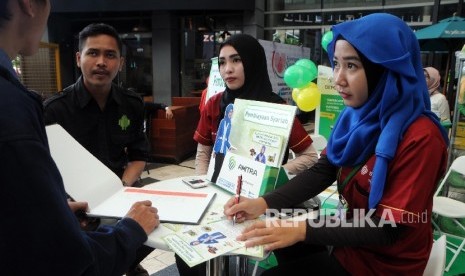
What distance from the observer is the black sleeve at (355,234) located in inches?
42.6

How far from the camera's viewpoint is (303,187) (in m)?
1.40

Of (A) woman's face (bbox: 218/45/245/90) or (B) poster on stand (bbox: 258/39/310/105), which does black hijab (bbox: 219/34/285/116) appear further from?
(B) poster on stand (bbox: 258/39/310/105)

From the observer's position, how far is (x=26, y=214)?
60 centimetres

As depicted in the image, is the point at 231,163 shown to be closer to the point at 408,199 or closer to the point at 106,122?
the point at 408,199

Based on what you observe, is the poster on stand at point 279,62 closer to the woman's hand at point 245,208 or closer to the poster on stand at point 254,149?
the poster on stand at point 254,149

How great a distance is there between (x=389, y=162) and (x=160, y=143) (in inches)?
184

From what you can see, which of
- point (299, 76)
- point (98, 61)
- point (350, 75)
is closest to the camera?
point (350, 75)

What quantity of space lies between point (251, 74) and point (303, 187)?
90cm

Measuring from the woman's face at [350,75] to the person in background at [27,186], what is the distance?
896mm

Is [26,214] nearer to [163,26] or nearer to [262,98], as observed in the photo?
[262,98]

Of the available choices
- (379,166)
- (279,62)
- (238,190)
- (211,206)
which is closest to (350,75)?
(379,166)

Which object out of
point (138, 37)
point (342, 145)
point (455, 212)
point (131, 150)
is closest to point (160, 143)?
point (131, 150)

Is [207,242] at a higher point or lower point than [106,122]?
lower

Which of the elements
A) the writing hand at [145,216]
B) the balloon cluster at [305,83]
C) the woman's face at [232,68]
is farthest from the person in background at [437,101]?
the writing hand at [145,216]
